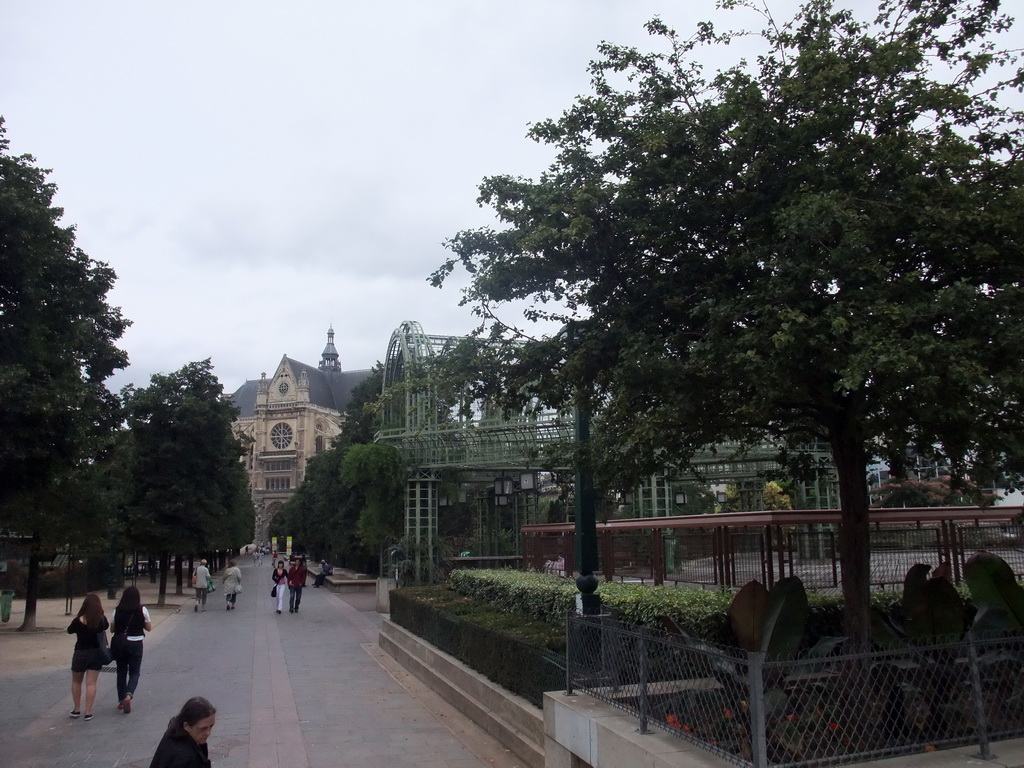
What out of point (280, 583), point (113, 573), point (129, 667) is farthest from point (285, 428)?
point (129, 667)

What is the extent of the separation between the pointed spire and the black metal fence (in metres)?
138

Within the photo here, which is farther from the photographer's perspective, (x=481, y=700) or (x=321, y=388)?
(x=321, y=388)

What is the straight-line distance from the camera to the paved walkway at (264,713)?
28.2ft

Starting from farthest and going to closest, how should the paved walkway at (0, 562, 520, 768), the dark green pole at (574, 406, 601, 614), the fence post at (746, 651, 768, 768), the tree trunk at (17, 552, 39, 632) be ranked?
1. the tree trunk at (17, 552, 39, 632)
2. the paved walkway at (0, 562, 520, 768)
3. the dark green pole at (574, 406, 601, 614)
4. the fence post at (746, 651, 768, 768)

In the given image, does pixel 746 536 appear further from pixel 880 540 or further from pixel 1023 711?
pixel 1023 711

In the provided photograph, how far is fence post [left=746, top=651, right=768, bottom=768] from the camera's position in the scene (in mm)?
4461

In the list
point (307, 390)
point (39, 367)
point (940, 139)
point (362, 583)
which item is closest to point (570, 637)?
point (940, 139)

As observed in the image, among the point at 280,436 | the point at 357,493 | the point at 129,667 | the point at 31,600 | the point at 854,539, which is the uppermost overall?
the point at 280,436

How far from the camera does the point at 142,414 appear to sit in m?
29.3

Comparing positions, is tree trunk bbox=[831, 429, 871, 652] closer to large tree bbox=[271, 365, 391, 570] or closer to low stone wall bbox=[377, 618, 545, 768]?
low stone wall bbox=[377, 618, 545, 768]

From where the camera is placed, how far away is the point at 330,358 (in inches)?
5620

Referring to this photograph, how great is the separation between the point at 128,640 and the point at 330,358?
442ft

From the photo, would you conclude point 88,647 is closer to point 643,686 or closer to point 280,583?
point 643,686

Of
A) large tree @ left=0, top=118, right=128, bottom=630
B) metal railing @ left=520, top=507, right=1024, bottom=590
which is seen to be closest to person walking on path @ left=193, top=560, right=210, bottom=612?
large tree @ left=0, top=118, right=128, bottom=630
